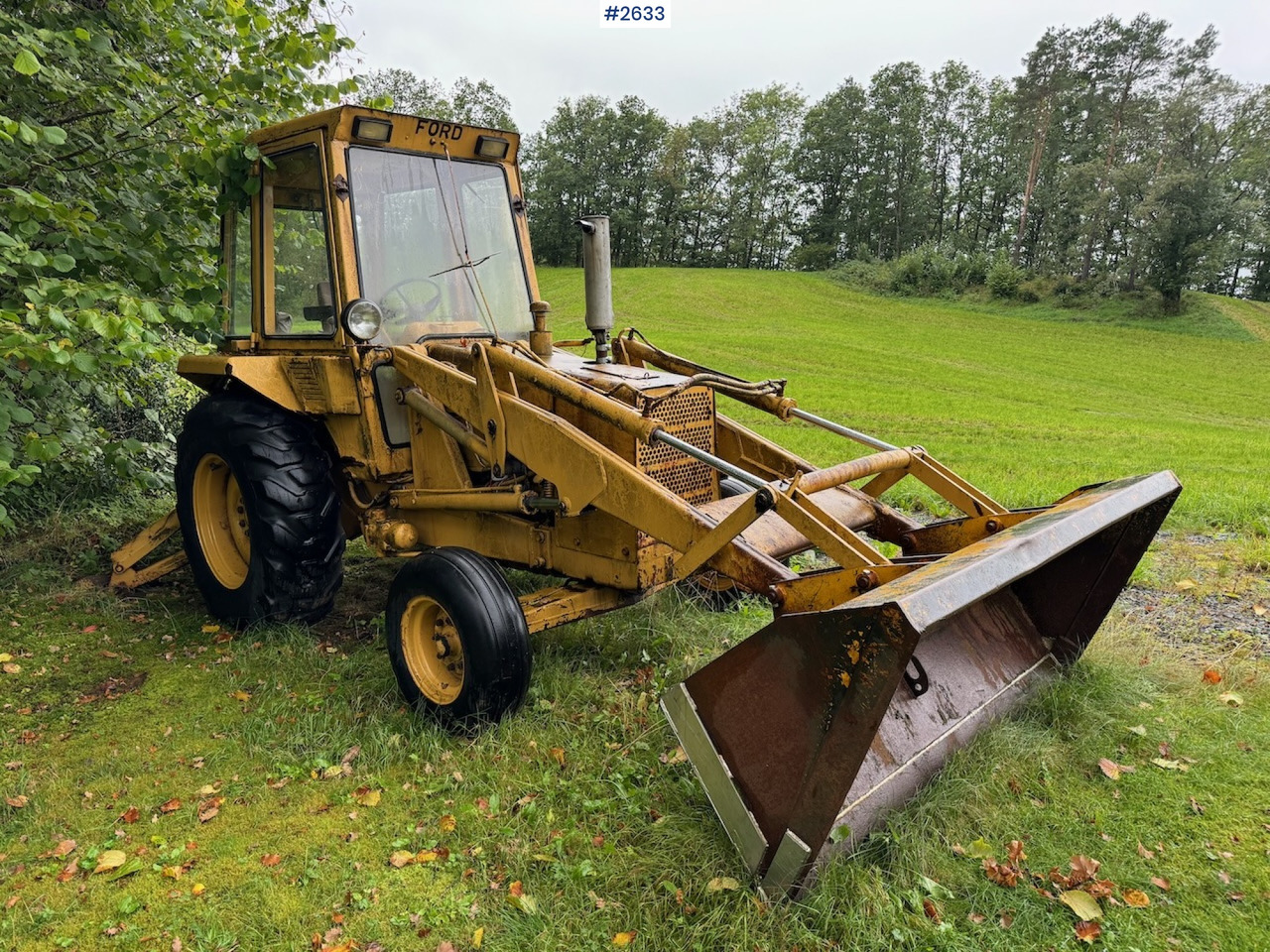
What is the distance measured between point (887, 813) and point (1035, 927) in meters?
0.53

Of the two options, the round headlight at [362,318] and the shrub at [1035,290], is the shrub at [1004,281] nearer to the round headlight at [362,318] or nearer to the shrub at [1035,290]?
the shrub at [1035,290]

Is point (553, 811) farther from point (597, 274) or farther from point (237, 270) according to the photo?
point (237, 270)

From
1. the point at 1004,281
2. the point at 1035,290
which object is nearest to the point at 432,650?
the point at 1035,290

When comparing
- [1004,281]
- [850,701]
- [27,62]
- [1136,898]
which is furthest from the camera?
[1004,281]

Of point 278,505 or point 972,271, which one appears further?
point 972,271

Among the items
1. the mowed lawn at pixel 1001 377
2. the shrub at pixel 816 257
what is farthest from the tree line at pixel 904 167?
the mowed lawn at pixel 1001 377

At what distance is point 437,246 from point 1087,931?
3985 mm

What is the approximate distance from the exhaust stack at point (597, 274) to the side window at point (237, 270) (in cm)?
196

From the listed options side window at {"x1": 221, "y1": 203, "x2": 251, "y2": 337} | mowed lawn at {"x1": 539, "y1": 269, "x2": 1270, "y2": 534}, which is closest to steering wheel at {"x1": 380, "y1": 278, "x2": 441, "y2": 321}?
side window at {"x1": 221, "y1": 203, "x2": 251, "y2": 337}

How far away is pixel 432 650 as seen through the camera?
3697 millimetres

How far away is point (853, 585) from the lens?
2.69 meters

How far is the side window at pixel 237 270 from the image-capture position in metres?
4.64

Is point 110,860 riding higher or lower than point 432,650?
lower

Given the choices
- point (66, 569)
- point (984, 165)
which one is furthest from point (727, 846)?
point (984, 165)
